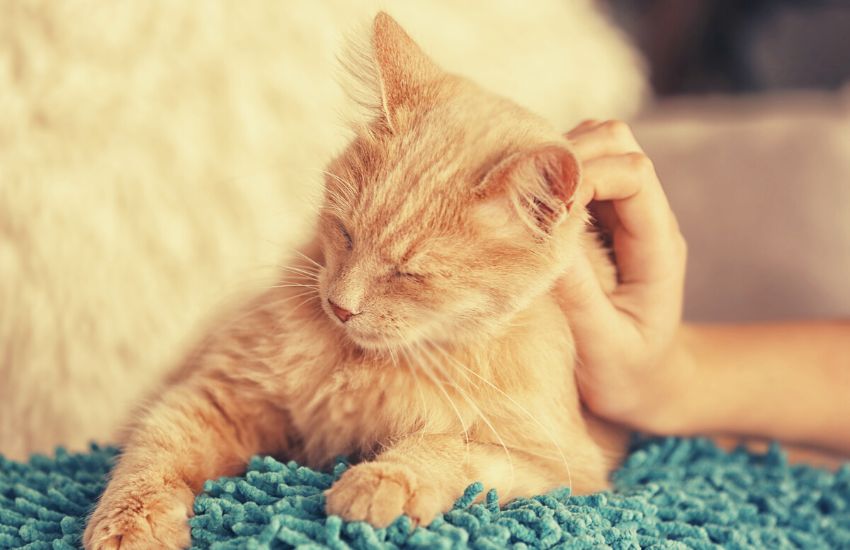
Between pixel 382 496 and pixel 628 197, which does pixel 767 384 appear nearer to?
pixel 628 197

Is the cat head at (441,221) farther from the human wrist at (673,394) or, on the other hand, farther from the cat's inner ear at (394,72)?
the human wrist at (673,394)

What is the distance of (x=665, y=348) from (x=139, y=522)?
0.71 metres

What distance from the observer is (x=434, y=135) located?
2.89ft

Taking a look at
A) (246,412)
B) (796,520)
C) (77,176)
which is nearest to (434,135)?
(246,412)

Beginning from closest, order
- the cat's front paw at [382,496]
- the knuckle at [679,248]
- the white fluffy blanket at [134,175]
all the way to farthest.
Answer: the cat's front paw at [382,496] < the knuckle at [679,248] < the white fluffy blanket at [134,175]

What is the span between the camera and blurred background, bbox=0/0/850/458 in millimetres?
1413

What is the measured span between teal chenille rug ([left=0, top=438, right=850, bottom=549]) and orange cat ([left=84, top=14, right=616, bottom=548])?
0.04 meters

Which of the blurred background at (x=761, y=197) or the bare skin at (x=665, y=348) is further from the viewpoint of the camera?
the blurred background at (x=761, y=197)

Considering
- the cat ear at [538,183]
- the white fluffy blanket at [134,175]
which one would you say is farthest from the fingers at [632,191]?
the white fluffy blanket at [134,175]

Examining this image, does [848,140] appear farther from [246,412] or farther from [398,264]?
[246,412]

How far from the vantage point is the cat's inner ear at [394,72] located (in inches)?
35.7

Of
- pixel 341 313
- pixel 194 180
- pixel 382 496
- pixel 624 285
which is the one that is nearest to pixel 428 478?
pixel 382 496

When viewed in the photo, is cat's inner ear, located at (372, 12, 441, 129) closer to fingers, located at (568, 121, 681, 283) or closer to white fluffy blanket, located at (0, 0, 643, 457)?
fingers, located at (568, 121, 681, 283)

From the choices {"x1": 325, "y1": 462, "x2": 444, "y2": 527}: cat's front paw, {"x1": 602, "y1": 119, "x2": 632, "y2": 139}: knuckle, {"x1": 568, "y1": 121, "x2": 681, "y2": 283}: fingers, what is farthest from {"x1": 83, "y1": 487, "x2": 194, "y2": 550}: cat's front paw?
{"x1": 602, "y1": 119, "x2": 632, "y2": 139}: knuckle
